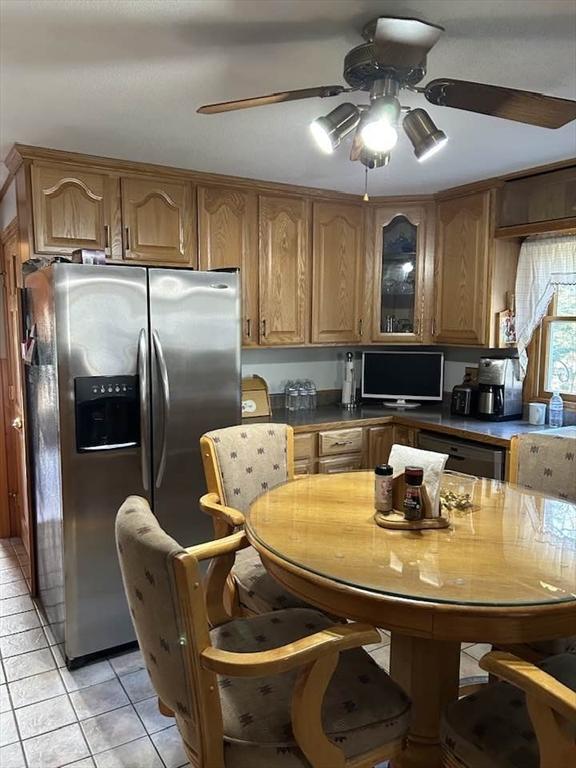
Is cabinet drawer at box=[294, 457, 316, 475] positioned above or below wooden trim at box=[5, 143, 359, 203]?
below

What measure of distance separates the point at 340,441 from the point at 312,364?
0.80m

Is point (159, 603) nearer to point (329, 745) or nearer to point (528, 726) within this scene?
point (329, 745)

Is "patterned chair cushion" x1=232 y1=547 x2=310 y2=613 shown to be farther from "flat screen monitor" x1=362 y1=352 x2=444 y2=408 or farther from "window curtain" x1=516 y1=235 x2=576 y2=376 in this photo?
"window curtain" x1=516 y1=235 x2=576 y2=376

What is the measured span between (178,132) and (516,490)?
2.07m

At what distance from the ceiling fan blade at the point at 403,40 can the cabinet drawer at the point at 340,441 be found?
2.24m

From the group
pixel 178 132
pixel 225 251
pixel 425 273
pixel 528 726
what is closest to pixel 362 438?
pixel 425 273

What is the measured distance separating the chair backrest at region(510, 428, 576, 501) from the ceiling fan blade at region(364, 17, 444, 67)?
5.06 feet

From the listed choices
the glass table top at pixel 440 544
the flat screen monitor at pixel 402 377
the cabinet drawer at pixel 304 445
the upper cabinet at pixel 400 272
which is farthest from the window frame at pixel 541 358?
the glass table top at pixel 440 544

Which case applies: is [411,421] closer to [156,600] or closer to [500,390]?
[500,390]

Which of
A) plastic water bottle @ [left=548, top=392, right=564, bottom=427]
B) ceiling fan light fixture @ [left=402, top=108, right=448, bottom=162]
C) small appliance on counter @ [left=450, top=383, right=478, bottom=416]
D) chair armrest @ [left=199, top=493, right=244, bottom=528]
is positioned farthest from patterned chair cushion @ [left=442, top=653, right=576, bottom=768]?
small appliance on counter @ [left=450, top=383, right=478, bottom=416]

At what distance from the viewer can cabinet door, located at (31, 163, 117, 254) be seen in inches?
109

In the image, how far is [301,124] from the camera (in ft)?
7.92

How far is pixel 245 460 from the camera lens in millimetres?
2492

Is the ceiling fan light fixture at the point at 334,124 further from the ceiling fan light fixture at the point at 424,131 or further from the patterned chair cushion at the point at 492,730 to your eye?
the patterned chair cushion at the point at 492,730
